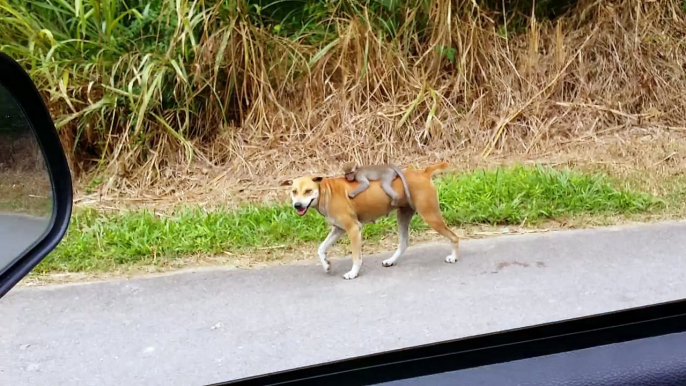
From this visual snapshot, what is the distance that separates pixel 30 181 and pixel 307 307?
5.20 ft

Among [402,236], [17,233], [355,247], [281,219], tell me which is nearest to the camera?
[17,233]

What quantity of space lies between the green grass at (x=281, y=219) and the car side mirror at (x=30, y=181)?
1814 mm

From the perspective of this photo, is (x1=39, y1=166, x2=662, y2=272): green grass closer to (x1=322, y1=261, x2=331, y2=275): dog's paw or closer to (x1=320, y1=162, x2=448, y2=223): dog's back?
(x1=322, y1=261, x2=331, y2=275): dog's paw

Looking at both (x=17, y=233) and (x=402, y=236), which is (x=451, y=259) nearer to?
(x=402, y=236)

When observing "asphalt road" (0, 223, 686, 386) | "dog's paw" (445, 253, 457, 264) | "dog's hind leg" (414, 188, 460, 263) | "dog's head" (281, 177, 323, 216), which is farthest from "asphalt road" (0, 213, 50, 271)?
"dog's paw" (445, 253, 457, 264)

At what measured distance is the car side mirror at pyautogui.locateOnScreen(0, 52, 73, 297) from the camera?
1967 mm

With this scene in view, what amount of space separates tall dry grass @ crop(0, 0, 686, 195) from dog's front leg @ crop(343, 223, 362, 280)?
1793 mm

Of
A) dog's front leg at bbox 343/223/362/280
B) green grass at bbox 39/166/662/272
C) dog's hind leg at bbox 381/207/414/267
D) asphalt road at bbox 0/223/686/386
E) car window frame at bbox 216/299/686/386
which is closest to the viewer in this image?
car window frame at bbox 216/299/686/386

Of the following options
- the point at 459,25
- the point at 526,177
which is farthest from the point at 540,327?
the point at 459,25

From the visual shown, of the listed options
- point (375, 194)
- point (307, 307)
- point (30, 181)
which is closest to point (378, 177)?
point (375, 194)

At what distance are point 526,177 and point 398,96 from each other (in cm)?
146

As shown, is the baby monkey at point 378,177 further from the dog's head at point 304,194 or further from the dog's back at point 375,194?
the dog's head at point 304,194

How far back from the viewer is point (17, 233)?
2.17 m

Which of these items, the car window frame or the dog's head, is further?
the dog's head
